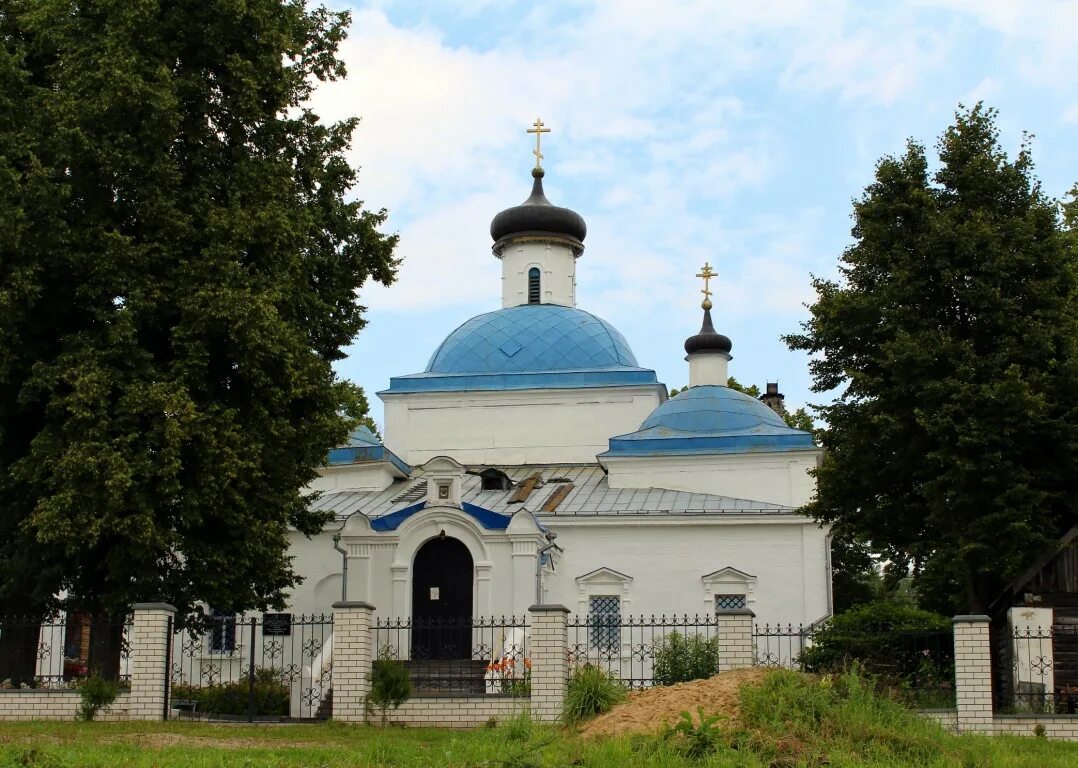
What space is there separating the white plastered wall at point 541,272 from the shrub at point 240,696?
47.9 ft

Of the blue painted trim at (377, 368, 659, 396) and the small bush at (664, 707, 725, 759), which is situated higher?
the blue painted trim at (377, 368, 659, 396)

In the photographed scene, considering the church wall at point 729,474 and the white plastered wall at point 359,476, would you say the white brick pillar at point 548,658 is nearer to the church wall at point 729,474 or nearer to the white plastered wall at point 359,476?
the church wall at point 729,474

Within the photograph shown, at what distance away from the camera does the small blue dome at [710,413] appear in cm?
2880

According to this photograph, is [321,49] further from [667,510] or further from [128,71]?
[667,510]

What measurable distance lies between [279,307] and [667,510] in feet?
35.2

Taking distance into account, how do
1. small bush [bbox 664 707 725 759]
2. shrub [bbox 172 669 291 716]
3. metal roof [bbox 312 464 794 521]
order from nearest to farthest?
1. small bush [bbox 664 707 725 759]
2. shrub [bbox 172 669 291 716]
3. metal roof [bbox 312 464 794 521]

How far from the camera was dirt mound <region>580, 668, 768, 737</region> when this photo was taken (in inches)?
491

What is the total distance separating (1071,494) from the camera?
682 inches

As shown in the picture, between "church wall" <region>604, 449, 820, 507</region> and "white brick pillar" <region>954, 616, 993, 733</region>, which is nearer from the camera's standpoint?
"white brick pillar" <region>954, 616, 993, 733</region>

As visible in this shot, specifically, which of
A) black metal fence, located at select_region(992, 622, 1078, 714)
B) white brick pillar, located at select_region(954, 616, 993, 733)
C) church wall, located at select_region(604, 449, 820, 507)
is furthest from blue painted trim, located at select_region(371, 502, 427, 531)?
white brick pillar, located at select_region(954, 616, 993, 733)

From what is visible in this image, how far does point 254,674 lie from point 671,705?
25.1 ft

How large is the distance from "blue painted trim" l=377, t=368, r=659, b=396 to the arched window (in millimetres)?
3117

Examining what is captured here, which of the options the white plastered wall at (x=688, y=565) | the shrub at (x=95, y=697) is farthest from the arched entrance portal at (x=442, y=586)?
the shrub at (x=95, y=697)

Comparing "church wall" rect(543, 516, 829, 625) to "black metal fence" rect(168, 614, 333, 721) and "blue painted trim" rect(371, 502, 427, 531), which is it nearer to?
"blue painted trim" rect(371, 502, 427, 531)
